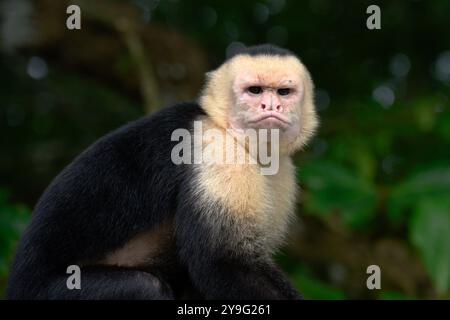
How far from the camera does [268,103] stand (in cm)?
294

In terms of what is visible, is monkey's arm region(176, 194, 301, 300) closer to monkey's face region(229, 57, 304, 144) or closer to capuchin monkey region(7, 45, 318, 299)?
capuchin monkey region(7, 45, 318, 299)

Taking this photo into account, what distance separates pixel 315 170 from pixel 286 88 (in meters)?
1.65

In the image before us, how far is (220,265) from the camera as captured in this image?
2.73 m

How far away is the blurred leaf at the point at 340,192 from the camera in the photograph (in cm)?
450

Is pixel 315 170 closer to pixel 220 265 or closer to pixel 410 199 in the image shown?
pixel 410 199

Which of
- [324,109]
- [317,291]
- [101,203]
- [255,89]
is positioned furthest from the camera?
[324,109]

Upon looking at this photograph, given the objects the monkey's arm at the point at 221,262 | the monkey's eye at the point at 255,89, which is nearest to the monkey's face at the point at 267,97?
the monkey's eye at the point at 255,89

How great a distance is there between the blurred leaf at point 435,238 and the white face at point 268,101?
56.0 inches

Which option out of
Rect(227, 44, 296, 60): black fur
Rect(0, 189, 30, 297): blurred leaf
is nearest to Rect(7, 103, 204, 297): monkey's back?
Rect(227, 44, 296, 60): black fur

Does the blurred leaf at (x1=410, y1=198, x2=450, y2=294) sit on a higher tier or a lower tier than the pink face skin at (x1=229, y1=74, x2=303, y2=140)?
lower

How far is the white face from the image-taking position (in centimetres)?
294

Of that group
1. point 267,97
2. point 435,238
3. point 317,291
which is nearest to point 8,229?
point 317,291

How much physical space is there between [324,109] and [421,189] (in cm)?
171

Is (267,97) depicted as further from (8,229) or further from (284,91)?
(8,229)
